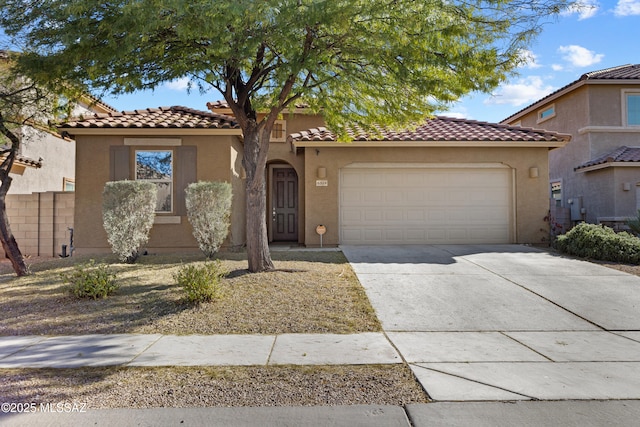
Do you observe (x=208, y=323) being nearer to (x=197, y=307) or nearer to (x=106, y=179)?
(x=197, y=307)

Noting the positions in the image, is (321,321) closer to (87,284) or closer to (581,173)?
(87,284)

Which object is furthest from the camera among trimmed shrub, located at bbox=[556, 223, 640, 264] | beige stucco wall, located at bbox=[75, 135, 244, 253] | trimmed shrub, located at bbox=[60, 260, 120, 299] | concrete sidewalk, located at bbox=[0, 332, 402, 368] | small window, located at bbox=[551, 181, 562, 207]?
small window, located at bbox=[551, 181, 562, 207]

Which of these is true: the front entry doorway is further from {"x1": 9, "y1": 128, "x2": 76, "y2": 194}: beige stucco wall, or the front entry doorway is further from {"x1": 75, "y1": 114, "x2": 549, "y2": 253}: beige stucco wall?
{"x1": 9, "y1": 128, "x2": 76, "y2": 194}: beige stucco wall

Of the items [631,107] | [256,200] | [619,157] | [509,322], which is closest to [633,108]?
[631,107]

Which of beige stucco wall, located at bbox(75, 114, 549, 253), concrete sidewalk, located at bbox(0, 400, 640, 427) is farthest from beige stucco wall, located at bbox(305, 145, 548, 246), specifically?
concrete sidewalk, located at bbox(0, 400, 640, 427)

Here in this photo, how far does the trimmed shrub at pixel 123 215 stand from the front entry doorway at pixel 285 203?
5.41m

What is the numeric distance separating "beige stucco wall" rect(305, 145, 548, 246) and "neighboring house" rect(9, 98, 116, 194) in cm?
808

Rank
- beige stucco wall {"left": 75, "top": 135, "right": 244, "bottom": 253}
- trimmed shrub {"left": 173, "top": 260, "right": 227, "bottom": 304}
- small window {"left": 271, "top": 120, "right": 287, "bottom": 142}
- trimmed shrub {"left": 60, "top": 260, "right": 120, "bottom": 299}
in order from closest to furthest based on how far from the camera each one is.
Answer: trimmed shrub {"left": 173, "top": 260, "right": 227, "bottom": 304} → trimmed shrub {"left": 60, "top": 260, "right": 120, "bottom": 299} → beige stucco wall {"left": 75, "top": 135, "right": 244, "bottom": 253} → small window {"left": 271, "top": 120, "right": 287, "bottom": 142}

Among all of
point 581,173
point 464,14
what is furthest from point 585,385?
point 581,173

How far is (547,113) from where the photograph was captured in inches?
730

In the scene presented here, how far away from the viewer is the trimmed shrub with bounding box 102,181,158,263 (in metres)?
9.73

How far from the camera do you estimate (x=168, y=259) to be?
1033cm

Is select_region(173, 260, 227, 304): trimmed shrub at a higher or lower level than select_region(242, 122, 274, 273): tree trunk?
lower

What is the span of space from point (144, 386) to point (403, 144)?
10335 mm
